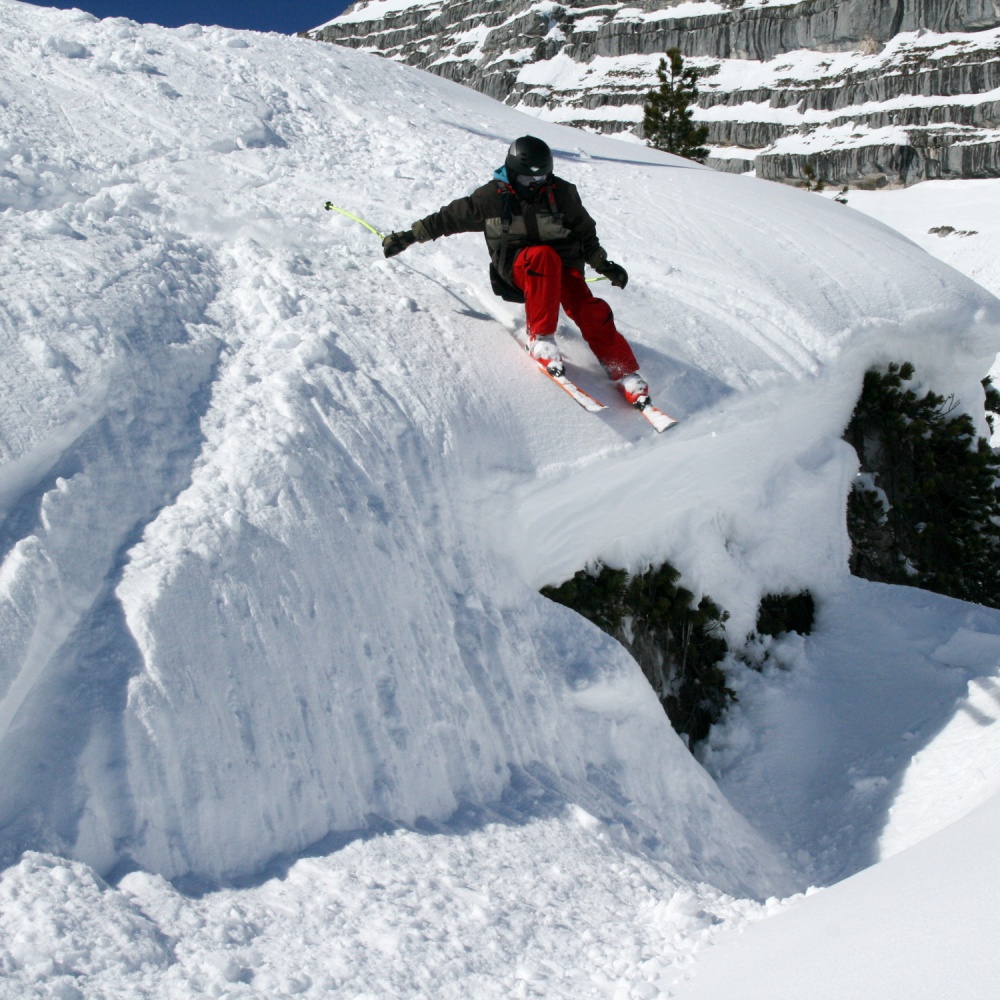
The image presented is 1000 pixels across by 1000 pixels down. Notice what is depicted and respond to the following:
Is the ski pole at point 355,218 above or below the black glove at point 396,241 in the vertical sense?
above

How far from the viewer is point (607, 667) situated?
4.22m

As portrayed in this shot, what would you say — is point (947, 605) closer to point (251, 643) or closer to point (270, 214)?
point (251, 643)

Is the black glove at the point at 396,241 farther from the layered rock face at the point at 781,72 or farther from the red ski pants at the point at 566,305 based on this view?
the layered rock face at the point at 781,72

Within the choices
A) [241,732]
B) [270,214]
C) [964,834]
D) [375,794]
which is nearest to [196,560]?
[241,732]

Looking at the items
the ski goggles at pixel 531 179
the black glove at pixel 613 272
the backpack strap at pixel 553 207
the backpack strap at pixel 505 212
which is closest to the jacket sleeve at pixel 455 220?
the backpack strap at pixel 505 212

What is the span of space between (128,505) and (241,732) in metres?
1.07

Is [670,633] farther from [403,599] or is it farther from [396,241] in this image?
[396,241]

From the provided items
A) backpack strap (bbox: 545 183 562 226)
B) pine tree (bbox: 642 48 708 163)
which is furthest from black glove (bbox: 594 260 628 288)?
pine tree (bbox: 642 48 708 163)

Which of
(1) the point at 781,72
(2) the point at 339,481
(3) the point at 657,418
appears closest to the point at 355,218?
(3) the point at 657,418

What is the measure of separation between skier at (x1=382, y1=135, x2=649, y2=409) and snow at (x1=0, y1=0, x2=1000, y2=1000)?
198 mm

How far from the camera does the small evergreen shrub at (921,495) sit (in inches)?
269

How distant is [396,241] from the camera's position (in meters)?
5.23

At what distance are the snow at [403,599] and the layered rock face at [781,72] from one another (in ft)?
117

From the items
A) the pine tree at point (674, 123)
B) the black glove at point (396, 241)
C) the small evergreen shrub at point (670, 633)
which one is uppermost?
the pine tree at point (674, 123)
